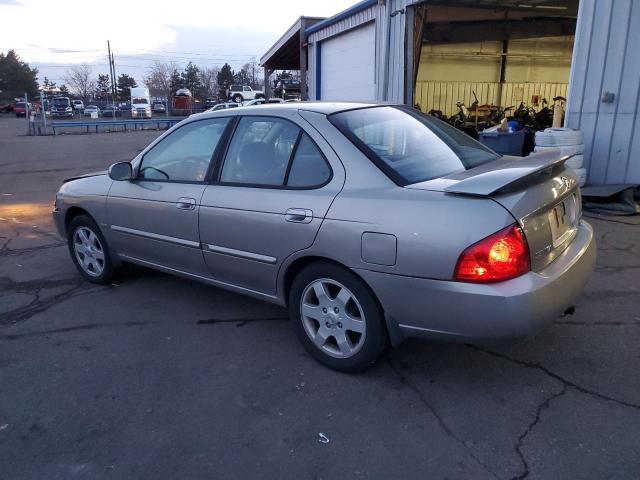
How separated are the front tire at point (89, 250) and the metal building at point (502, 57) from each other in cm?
704

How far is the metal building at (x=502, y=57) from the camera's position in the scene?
7.57m

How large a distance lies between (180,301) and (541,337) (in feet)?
9.39

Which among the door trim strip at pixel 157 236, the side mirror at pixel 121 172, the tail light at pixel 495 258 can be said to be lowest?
the door trim strip at pixel 157 236

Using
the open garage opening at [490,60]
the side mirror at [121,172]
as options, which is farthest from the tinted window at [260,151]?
the open garage opening at [490,60]

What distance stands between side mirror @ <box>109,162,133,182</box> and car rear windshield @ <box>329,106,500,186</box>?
A: 194 cm

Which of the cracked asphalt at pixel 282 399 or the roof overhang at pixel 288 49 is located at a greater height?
the roof overhang at pixel 288 49

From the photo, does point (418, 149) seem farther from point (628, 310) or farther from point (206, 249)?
point (628, 310)

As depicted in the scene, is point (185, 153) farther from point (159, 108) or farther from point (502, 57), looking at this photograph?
point (159, 108)

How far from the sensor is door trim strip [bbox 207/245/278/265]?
3365mm

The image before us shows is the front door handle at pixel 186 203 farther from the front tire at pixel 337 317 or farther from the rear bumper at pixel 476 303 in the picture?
the rear bumper at pixel 476 303

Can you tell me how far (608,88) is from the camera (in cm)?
767

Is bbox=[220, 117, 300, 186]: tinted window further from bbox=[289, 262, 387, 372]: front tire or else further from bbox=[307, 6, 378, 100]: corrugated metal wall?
bbox=[307, 6, 378, 100]: corrugated metal wall

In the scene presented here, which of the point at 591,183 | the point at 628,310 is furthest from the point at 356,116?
the point at 591,183

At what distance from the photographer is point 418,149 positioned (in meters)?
3.37
